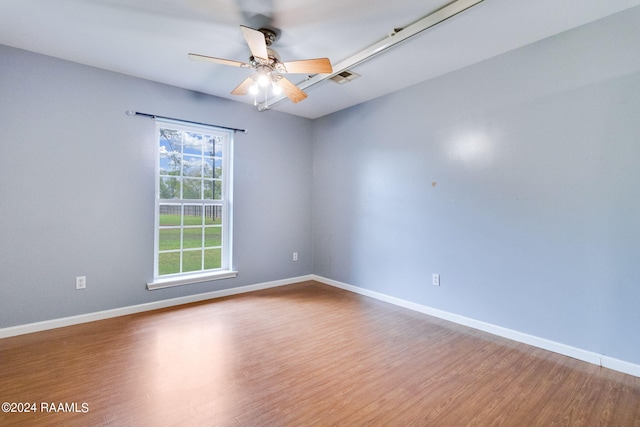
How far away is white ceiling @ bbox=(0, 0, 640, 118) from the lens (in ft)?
6.84

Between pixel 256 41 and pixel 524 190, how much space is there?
2.52 meters

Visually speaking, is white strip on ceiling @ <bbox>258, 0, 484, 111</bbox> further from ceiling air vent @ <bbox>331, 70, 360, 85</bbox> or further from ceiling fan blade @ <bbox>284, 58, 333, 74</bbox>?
ceiling fan blade @ <bbox>284, 58, 333, 74</bbox>

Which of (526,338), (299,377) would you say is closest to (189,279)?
(299,377)

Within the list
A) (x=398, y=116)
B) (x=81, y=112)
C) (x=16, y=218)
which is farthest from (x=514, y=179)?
(x=16, y=218)

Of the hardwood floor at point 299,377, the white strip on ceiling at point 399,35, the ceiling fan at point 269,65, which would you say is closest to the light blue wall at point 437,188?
the hardwood floor at point 299,377

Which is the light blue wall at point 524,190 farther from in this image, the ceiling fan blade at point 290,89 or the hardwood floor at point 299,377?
the ceiling fan blade at point 290,89

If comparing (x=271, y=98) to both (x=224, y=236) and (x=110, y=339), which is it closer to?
(x=224, y=236)

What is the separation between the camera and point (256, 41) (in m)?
2.02

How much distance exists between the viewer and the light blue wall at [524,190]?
2.16 metres

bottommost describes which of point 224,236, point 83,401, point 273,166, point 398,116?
point 83,401

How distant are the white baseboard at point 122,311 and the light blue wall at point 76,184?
0.05m

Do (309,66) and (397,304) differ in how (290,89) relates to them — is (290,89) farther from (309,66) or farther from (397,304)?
(397,304)

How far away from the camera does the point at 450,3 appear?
2.04 metres

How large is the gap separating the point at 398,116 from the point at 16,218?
13.2 ft
